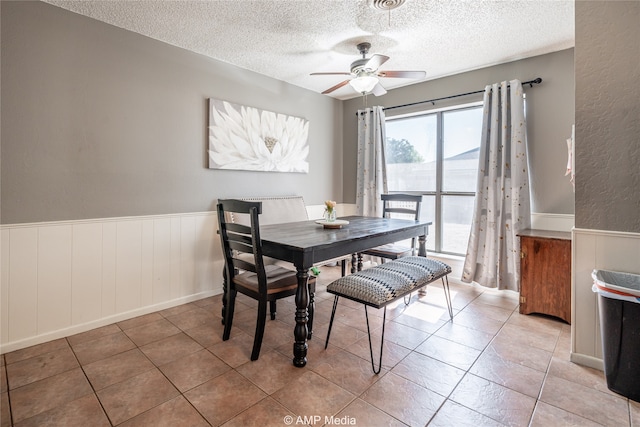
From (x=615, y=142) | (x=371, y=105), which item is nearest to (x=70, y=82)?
(x=371, y=105)

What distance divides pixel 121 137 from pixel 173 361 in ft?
5.91

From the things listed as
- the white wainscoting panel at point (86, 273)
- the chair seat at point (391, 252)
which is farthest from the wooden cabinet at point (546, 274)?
the white wainscoting panel at point (86, 273)

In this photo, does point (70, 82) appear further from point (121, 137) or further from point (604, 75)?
point (604, 75)

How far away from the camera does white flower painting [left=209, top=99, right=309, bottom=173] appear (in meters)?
3.15

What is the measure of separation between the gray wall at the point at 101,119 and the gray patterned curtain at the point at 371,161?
156cm

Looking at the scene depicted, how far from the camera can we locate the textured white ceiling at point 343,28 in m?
2.24

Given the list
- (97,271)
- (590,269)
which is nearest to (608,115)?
(590,269)

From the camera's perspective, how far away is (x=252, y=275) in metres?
2.20

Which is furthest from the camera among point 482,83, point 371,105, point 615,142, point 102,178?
point 371,105

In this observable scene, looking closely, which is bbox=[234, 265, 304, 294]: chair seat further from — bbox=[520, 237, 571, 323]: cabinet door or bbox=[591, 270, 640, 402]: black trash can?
bbox=[520, 237, 571, 323]: cabinet door

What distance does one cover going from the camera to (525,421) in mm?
1453

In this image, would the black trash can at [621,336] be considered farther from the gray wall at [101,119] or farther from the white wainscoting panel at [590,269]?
the gray wall at [101,119]

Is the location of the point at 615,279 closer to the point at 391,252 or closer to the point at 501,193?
the point at 501,193

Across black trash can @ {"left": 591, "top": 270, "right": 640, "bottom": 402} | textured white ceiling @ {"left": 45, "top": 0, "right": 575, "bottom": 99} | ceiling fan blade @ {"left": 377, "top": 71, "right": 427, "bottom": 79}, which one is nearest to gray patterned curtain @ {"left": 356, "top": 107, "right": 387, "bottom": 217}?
textured white ceiling @ {"left": 45, "top": 0, "right": 575, "bottom": 99}
